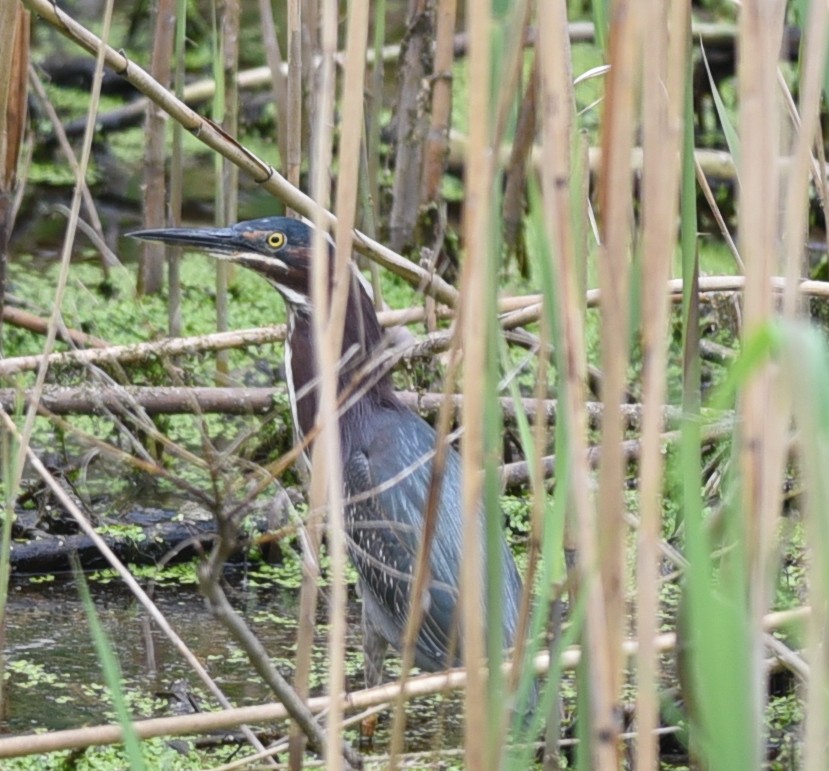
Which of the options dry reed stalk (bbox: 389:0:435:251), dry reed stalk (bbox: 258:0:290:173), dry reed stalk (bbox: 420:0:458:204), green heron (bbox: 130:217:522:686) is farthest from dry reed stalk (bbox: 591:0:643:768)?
dry reed stalk (bbox: 389:0:435:251)

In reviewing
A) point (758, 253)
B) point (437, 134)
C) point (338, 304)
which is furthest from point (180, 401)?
point (758, 253)

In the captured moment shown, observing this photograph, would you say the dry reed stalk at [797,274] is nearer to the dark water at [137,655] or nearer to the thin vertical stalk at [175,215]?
the dark water at [137,655]

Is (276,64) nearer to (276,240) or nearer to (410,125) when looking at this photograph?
(276,240)

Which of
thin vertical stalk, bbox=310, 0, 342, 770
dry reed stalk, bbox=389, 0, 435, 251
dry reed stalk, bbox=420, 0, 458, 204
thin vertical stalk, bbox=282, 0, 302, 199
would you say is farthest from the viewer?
dry reed stalk, bbox=389, 0, 435, 251

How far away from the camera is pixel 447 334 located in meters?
3.00

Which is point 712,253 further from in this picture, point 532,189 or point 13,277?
point 532,189

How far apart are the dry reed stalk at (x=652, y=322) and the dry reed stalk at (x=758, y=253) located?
6cm

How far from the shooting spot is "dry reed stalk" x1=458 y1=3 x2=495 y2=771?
1218 millimetres

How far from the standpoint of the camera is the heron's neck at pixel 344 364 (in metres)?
2.80

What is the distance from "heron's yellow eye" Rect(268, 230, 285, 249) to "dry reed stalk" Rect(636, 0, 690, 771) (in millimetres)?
1608

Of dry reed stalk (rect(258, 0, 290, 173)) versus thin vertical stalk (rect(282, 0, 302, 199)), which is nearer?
thin vertical stalk (rect(282, 0, 302, 199))

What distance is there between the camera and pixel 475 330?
126cm

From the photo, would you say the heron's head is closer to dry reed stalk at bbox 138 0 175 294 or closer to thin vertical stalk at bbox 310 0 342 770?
dry reed stalk at bbox 138 0 175 294

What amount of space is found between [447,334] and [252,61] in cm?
316
